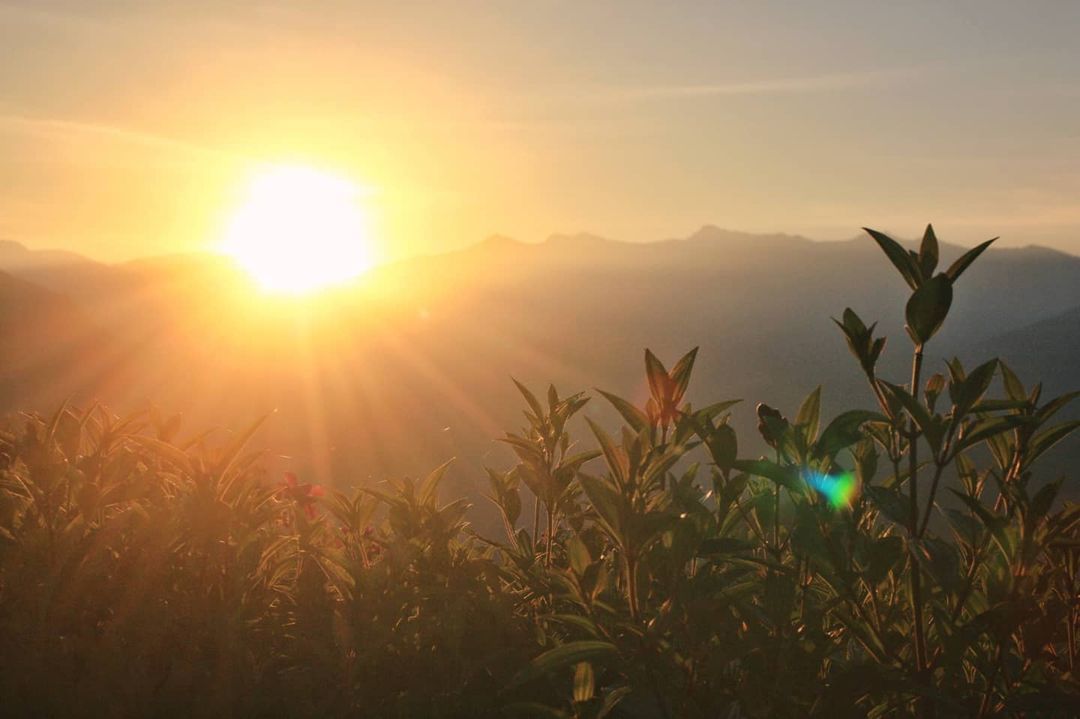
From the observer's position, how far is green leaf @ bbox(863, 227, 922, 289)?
190 cm

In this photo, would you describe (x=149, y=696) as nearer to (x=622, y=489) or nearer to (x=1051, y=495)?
(x=622, y=489)

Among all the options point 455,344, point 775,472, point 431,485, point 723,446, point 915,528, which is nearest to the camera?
point 915,528

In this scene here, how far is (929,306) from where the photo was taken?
1.77 m

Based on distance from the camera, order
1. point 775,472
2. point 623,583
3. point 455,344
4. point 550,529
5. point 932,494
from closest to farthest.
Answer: point 932,494
point 775,472
point 623,583
point 550,529
point 455,344

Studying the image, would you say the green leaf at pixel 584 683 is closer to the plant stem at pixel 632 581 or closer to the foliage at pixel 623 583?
the foliage at pixel 623 583

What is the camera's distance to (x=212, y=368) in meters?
28.5

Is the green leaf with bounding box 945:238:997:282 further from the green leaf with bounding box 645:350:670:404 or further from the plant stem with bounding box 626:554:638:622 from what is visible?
the plant stem with bounding box 626:554:638:622

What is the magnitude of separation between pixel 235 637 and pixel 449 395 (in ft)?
103

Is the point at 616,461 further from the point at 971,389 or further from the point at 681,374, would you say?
the point at 971,389

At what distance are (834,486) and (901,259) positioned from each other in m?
0.52

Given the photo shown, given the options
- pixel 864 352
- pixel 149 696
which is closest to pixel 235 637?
pixel 149 696

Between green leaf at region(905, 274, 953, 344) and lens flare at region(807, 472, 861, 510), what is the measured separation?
1.26 ft

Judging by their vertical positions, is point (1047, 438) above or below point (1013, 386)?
below

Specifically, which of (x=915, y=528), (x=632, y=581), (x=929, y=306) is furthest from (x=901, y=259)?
(x=632, y=581)
